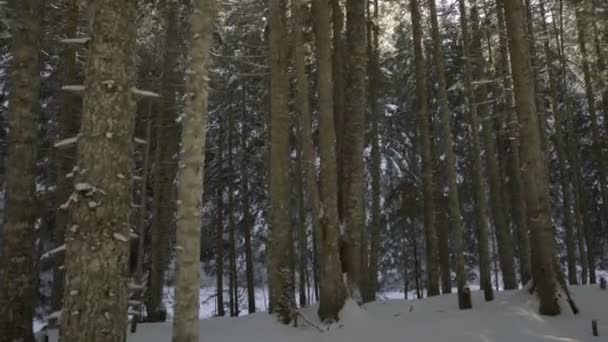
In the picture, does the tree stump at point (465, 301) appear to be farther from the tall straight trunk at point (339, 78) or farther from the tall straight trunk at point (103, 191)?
the tall straight trunk at point (103, 191)

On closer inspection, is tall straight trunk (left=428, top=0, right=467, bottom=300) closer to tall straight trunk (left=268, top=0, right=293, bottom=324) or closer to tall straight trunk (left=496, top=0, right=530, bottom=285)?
tall straight trunk (left=496, top=0, right=530, bottom=285)

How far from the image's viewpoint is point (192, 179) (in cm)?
624

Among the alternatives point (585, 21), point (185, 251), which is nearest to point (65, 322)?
point (185, 251)

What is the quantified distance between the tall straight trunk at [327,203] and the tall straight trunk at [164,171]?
4.96 meters

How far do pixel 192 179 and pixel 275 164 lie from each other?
5.68 m

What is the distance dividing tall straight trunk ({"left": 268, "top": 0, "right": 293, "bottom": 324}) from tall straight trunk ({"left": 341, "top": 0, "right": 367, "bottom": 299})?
1288 millimetres

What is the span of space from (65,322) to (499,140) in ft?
68.3

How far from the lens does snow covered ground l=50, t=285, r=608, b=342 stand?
9.43m

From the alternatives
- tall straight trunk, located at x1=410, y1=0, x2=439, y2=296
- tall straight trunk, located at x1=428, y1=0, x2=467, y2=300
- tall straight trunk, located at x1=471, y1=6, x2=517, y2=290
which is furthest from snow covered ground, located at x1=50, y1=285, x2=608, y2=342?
tall straight trunk, located at x1=471, y1=6, x2=517, y2=290

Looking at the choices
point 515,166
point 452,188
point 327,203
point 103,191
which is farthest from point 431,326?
point 515,166

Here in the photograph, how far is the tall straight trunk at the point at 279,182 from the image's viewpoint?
1135 centimetres

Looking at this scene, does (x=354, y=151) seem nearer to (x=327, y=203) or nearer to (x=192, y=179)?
(x=327, y=203)

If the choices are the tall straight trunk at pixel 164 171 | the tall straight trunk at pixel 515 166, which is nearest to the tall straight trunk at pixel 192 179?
the tall straight trunk at pixel 164 171

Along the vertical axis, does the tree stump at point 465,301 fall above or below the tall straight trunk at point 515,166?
below
